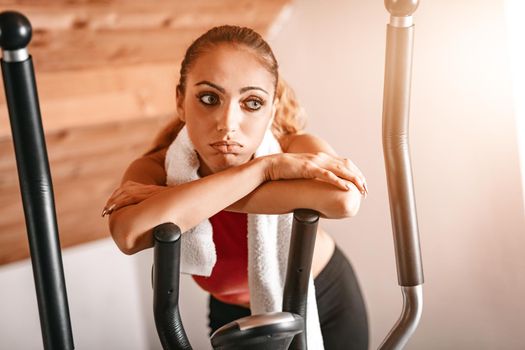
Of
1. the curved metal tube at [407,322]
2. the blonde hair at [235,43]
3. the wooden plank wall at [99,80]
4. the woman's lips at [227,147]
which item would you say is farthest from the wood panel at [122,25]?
the curved metal tube at [407,322]

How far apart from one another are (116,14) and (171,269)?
1167mm

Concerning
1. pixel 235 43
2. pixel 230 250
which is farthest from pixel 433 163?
pixel 235 43

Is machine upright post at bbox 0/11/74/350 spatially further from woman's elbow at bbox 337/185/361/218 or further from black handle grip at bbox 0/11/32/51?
woman's elbow at bbox 337/185/361/218

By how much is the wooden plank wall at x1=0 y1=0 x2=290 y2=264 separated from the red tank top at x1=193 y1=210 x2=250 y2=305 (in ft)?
2.76

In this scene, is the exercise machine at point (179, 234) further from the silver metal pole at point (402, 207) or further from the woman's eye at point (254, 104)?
the woman's eye at point (254, 104)

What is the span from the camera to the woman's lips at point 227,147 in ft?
3.67

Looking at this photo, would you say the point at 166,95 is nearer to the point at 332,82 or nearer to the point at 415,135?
the point at 332,82

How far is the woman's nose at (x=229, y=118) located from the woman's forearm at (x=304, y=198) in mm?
109

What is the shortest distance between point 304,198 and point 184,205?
0.62ft

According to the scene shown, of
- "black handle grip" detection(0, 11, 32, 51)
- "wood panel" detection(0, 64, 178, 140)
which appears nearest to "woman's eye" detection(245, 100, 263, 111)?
"black handle grip" detection(0, 11, 32, 51)

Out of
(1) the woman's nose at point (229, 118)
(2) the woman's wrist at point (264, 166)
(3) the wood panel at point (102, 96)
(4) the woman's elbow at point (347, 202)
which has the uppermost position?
(3) the wood panel at point (102, 96)

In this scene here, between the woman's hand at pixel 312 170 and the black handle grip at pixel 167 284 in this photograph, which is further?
the woman's hand at pixel 312 170

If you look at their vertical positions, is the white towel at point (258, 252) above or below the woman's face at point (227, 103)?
below

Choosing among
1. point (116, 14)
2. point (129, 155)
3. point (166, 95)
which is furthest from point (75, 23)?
point (129, 155)
